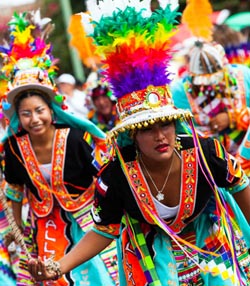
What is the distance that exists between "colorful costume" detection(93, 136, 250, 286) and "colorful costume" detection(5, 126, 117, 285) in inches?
45.9

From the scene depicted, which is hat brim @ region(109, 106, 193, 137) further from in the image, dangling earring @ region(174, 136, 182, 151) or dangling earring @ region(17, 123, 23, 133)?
dangling earring @ region(17, 123, 23, 133)

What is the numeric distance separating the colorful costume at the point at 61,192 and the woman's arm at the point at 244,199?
60.2 inches

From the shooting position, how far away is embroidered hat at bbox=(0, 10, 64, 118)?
229 inches

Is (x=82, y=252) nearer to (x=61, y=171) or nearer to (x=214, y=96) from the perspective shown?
(x=61, y=171)

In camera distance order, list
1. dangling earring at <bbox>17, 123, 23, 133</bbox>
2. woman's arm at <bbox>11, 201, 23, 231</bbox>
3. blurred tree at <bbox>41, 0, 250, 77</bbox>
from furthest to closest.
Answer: blurred tree at <bbox>41, 0, 250, 77</bbox>
woman's arm at <bbox>11, 201, 23, 231</bbox>
dangling earring at <bbox>17, 123, 23, 133</bbox>

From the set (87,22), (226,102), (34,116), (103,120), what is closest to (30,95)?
(34,116)

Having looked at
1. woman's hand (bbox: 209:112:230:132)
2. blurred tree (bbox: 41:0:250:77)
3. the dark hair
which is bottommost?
woman's hand (bbox: 209:112:230:132)

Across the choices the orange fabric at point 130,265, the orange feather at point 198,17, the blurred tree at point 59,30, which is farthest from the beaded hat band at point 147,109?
the blurred tree at point 59,30

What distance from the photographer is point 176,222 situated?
435 centimetres

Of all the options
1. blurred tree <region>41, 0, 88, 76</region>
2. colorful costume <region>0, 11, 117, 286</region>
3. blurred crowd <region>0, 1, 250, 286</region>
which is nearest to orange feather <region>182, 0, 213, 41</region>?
blurred crowd <region>0, 1, 250, 286</region>

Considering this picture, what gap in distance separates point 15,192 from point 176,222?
2007mm

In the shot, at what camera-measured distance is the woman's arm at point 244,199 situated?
14.2 ft

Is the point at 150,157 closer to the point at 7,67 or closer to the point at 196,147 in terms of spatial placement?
the point at 196,147

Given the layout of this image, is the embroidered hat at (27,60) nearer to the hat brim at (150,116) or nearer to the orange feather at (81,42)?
the hat brim at (150,116)
